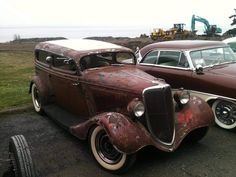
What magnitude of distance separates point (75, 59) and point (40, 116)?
2.22m

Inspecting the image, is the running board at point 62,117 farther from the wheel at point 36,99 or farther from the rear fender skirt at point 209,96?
the rear fender skirt at point 209,96

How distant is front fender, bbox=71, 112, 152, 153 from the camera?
16.4ft

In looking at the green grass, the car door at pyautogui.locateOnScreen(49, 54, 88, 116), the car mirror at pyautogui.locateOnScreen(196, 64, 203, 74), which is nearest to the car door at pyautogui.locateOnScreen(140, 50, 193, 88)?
the car mirror at pyautogui.locateOnScreen(196, 64, 203, 74)

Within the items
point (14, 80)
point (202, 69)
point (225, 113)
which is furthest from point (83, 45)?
point (14, 80)

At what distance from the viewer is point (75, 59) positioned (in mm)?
6543

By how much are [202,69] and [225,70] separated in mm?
475

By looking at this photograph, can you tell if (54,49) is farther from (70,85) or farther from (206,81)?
(206,81)

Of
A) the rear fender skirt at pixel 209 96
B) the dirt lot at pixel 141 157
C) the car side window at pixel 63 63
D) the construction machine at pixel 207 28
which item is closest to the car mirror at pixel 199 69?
the rear fender skirt at pixel 209 96

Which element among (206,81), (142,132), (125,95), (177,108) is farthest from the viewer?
(206,81)

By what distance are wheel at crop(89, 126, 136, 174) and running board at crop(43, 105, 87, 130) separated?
947 millimetres

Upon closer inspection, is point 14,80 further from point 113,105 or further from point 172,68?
point 113,105

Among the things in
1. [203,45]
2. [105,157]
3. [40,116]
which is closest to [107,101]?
[105,157]

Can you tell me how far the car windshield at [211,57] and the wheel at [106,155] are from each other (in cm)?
320

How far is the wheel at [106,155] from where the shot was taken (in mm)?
5246
